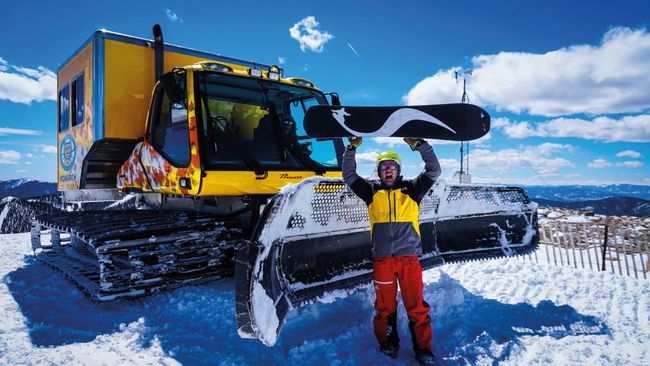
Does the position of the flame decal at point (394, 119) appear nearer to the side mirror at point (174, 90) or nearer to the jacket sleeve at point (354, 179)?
the jacket sleeve at point (354, 179)

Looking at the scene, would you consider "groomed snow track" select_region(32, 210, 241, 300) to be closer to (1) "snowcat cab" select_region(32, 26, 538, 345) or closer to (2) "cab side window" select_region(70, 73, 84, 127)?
(1) "snowcat cab" select_region(32, 26, 538, 345)

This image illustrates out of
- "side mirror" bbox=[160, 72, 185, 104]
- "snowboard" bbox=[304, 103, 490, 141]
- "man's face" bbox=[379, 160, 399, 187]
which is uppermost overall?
"side mirror" bbox=[160, 72, 185, 104]

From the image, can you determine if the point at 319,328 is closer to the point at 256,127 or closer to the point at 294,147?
the point at 294,147

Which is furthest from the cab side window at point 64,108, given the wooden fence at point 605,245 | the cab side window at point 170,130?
the wooden fence at point 605,245

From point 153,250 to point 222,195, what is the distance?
0.92 meters

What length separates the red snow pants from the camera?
3.18m

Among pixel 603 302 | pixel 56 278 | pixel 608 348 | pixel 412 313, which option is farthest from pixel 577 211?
pixel 56 278

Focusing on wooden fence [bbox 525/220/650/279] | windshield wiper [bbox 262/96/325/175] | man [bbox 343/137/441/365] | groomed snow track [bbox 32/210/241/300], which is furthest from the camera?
wooden fence [bbox 525/220/650/279]

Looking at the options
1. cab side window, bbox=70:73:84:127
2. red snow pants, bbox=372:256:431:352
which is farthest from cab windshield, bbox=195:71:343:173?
cab side window, bbox=70:73:84:127

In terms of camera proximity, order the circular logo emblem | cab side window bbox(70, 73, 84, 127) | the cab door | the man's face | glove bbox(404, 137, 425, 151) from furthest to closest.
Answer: the circular logo emblem, cab side window bbox(70, 73, 84, 127), the cab door, glove bbox(404, 137, 425, 151), the man's face

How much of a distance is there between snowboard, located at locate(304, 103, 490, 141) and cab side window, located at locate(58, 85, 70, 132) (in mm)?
4867

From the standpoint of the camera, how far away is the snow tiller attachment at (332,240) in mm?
2820

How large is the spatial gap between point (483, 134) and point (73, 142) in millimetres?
5787

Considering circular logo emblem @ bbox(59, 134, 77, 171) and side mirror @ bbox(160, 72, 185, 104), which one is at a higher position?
side mirror @ bbox(160, 72, 185, 104)
